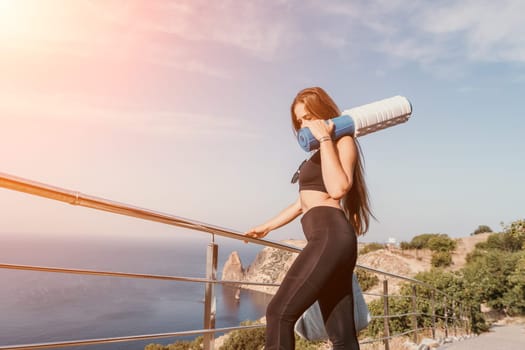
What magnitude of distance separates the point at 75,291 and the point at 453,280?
4084 inches

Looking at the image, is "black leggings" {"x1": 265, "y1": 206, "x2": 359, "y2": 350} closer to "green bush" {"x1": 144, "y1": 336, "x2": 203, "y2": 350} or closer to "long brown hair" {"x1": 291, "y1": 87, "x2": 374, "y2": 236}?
"long brown hair" {"x1": 291, "y1": 87, "x2": 374, "y2": 236}

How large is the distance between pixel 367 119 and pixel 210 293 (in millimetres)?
1034

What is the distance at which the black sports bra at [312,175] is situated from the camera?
1794 millimetres

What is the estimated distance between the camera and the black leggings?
156 cm

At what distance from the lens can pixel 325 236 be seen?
162 cm

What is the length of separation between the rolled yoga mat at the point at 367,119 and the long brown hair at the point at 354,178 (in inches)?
4.5

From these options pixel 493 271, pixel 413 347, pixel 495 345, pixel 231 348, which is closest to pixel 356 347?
pixel 413 347

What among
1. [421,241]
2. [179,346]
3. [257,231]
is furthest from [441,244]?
[257,231]

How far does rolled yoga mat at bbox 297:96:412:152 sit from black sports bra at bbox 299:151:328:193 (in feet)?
0.30

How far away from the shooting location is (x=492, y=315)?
922 inches

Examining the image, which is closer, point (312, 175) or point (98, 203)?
point (98, 203)

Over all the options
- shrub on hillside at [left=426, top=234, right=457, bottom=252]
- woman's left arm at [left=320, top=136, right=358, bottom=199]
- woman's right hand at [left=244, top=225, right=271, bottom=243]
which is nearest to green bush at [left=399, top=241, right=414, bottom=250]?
shrub on hillside at [left=426, top=234, right=457, bottom=252]

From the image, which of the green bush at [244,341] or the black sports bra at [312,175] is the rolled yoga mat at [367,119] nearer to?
the black sports bra at [312,175]

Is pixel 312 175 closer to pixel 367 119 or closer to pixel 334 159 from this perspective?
pixel 334 159
